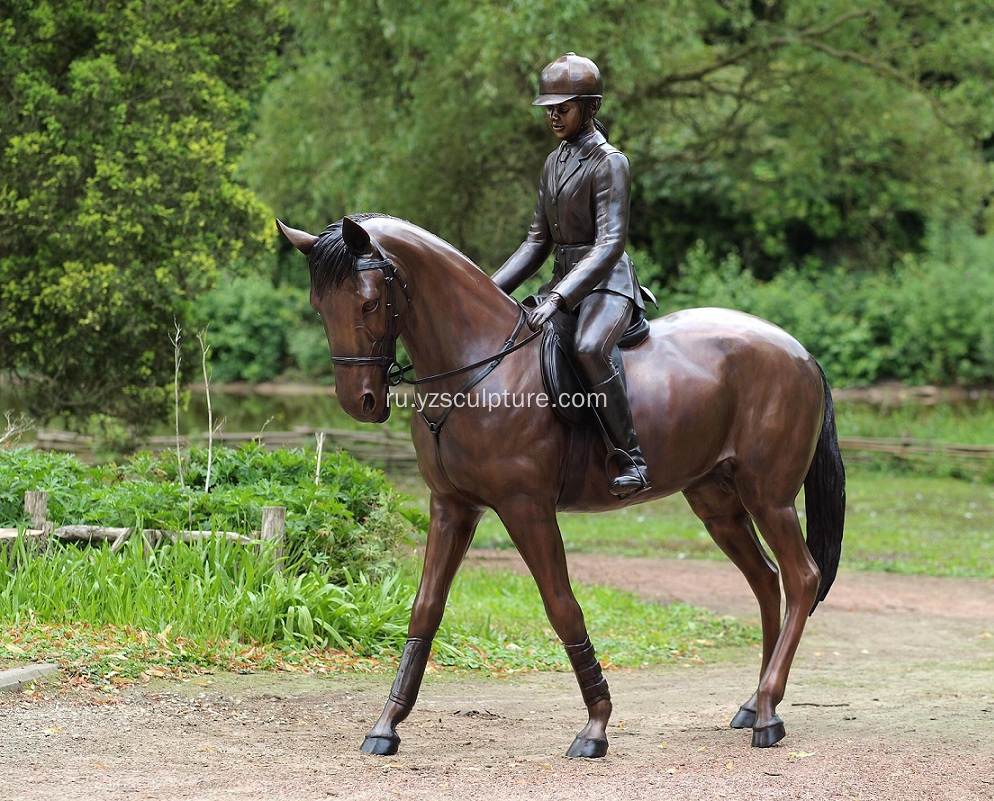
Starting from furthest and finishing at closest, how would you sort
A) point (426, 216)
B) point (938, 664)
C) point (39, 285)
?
1. point (426, 216)
2. point (39, 285)
3. point (938, 664)

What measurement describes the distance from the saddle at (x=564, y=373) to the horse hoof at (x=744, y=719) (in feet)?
5.73

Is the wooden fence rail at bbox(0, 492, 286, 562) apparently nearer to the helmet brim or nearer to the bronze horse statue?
the bronze horse statue

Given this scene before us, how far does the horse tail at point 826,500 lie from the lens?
19.7ft

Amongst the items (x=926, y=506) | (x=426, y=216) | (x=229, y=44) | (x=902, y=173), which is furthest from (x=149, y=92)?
(x=902, y=173)

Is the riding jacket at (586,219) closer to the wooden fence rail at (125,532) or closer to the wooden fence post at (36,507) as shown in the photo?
the wooden fence rail at (125,532)

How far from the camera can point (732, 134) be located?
2098 cm

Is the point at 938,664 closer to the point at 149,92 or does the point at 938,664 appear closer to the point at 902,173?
the point at 149,92

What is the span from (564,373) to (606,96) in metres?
12.0

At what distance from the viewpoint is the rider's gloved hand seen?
16.3ft

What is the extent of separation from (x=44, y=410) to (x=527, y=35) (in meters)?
7.11

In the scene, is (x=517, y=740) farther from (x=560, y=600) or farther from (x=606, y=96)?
(x=606, y=96)

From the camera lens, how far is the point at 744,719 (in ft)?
19.0

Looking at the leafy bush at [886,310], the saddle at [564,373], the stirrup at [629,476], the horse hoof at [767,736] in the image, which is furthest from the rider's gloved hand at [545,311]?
the leafy bush at [886,310]

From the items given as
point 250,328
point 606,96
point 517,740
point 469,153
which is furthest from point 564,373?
point 250,328
